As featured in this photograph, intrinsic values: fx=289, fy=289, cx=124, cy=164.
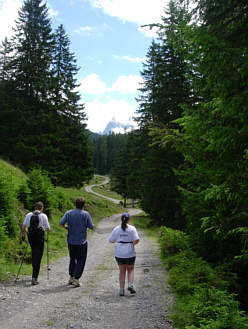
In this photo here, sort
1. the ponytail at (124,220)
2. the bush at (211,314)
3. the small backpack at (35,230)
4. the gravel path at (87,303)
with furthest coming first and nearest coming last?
the small backpack at (35,230)
the ponytail at (124,220)
the gravel path at (87,303)
the bush at (211,314)

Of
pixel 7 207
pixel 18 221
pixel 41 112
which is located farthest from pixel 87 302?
pixel 41 112

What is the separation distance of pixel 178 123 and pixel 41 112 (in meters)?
12.2

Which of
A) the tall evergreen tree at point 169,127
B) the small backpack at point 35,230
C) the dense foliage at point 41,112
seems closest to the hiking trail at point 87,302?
the small backpack at point 35,230

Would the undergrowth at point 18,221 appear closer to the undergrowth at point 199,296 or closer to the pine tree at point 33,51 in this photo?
the undergrowth at point 199,296

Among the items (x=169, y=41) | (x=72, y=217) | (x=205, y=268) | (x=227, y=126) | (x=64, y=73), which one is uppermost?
(x=64, y=73)

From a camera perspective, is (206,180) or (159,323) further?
(206,180)

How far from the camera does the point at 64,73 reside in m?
29.0

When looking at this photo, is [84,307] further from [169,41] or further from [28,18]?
[28,18]

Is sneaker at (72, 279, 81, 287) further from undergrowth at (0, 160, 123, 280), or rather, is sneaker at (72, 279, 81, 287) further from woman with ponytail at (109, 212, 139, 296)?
undergrowth at (0, 160, 123, 280)

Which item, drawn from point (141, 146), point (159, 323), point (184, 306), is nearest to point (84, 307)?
point (159, 323)

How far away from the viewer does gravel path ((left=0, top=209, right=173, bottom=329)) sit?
501 cm

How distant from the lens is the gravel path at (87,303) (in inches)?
197

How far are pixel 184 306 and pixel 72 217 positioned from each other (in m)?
3.60

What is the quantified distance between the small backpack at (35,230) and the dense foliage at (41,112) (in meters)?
15.8
